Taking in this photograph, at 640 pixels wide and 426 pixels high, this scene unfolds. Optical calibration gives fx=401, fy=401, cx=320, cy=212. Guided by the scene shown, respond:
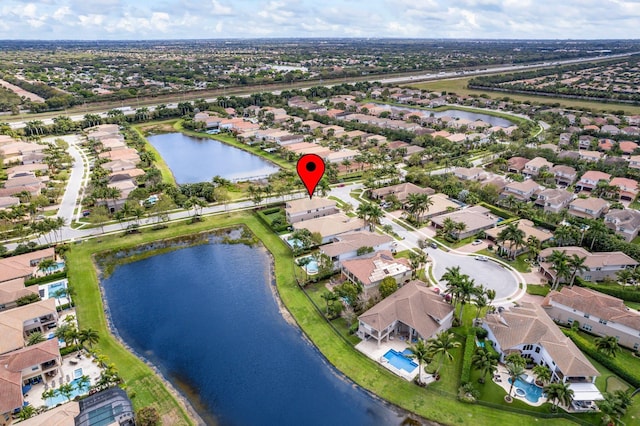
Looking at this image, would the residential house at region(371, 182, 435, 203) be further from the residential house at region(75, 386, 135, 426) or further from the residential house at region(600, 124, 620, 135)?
the residential house at region(600, 124, 620, 135)

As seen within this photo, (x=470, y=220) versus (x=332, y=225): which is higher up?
(x=470, y=220)

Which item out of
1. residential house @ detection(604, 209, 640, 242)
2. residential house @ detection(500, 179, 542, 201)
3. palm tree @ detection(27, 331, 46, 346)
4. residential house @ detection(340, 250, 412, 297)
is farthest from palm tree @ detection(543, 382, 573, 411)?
residential house @ detection(500, 179, 542, 201)

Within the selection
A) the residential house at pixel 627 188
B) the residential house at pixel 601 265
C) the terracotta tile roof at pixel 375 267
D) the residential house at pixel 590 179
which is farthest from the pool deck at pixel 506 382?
the residential house at pixel 590 179

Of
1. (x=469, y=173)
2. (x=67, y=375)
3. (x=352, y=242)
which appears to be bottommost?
(x=67, y=375)

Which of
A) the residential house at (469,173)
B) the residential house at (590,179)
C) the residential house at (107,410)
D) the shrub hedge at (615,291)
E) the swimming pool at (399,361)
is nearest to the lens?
the residential house at (107,410)

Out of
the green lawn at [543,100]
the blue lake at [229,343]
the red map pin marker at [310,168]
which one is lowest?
the blue lake at [229,343]

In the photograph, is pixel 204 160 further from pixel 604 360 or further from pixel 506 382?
pixel 604 360

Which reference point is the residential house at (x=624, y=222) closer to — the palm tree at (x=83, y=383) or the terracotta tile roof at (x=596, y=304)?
the terracotta tile roof at (x=596, y=304)

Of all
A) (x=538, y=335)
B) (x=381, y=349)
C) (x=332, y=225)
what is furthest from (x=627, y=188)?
(x=381, y=349)
